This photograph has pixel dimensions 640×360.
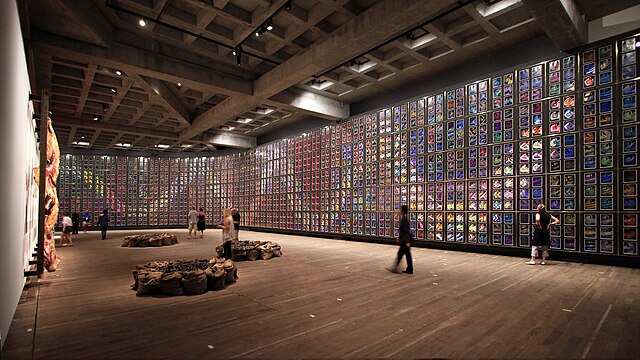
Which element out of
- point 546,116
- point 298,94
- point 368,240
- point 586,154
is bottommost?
point 368,240

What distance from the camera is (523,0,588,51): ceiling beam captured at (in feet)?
23.2

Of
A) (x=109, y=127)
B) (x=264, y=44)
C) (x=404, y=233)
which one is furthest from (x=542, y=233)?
(x=109, y=127)

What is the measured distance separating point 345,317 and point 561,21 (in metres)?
8.45

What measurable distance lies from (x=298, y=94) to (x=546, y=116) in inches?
361

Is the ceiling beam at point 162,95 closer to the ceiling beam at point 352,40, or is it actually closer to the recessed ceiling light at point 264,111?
the ceiling beam at point 352,40

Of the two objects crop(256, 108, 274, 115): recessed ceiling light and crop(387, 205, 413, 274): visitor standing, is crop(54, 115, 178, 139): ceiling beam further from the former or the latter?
crop(387, 205, 413, 274): visitor standing

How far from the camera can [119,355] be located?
3.14 meters

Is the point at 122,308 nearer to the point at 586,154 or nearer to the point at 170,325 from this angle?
the point at 170,325

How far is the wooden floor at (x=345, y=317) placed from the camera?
3268 millimetres

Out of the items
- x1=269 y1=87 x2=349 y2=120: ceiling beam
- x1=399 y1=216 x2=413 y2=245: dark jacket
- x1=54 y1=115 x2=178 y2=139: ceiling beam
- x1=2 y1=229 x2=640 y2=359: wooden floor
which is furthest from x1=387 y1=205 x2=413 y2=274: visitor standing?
x1=54 y1=115 x2=178 y2=139: ceiling beam

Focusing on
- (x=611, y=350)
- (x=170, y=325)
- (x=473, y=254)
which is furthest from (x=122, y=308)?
(x=473, y=254)

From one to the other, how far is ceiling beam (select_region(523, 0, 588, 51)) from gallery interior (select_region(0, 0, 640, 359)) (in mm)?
62

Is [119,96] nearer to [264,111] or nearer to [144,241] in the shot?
[144,241]

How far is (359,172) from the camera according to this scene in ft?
48.7
